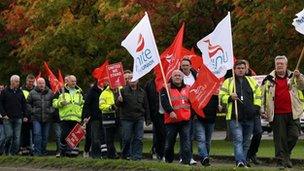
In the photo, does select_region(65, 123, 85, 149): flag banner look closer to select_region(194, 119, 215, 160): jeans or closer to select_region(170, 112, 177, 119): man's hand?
select_region(194, 119, 215, 160): jeans

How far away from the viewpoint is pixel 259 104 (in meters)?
14.4

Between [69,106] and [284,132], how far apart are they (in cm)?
641

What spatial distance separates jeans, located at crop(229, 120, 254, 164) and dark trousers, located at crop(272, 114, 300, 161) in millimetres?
559

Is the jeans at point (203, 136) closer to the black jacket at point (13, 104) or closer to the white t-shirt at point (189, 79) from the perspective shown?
the white t-shirt at point (189, 79)

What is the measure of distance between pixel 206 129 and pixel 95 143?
3853mm

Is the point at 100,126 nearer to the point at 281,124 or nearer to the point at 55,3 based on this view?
the point at 281,124

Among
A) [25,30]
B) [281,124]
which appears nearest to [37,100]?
[281,124]

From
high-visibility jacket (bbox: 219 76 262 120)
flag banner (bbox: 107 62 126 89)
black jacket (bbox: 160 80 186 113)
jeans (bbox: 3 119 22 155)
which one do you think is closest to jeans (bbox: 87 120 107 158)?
flag banner (bbox: 107 62 126 89)

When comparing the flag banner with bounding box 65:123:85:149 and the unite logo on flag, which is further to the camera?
the flag banner with bounding box 65:123:85:149

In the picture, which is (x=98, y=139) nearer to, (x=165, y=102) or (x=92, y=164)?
(x=92, y=164)

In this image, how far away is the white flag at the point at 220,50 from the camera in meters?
14.7

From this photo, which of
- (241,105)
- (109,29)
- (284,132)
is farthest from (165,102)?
(109,29)

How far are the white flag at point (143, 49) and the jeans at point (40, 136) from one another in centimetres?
409

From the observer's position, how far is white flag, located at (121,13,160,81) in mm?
15859
